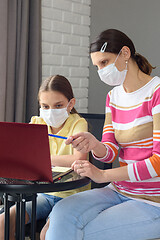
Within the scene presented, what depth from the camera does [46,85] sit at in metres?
1.97

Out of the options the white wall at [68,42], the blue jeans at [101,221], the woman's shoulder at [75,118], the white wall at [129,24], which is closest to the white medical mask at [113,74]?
the woman's shoulder at [75,118]

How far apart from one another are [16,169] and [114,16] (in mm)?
2503

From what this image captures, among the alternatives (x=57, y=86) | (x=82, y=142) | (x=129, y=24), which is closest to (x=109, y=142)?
(x=82, y=142)

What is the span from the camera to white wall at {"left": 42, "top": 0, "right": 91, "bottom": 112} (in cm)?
335

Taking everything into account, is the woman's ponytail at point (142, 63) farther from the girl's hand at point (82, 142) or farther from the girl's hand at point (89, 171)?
the girl's hand at point (89, 171)

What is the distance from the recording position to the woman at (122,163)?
137 cm

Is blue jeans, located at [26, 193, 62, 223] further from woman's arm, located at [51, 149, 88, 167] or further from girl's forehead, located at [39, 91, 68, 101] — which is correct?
girl's forehead, located at [39, 91, 68, 101]

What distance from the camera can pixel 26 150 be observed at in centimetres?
121

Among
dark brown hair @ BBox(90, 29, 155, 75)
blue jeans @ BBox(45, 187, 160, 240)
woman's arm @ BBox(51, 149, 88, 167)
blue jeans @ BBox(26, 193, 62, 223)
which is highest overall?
dark brown hair @ BBox(90, 29, 155, 75)

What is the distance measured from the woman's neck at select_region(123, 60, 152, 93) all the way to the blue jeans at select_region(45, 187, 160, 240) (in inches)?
19.3

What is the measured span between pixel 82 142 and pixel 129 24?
2107 mm

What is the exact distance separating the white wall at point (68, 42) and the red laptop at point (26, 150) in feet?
7.10

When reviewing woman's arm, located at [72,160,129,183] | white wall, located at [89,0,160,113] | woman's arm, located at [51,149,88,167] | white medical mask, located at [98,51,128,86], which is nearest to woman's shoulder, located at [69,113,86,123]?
woman's arm, located at [51,149,88,167]

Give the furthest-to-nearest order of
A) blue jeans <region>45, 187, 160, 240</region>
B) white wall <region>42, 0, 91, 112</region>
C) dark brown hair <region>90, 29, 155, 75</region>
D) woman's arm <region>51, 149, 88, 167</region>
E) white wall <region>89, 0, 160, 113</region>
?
white wall <region>42, 0, 91, 112</region> → white wall <region>89, 0, 160, 113</region> → woman's arm <region>51, 149, 88, 167</region> → dark brown hair <region>90, 29, 155, 75</region> → blue jeans <region>45, 187, 160, 240</region>
